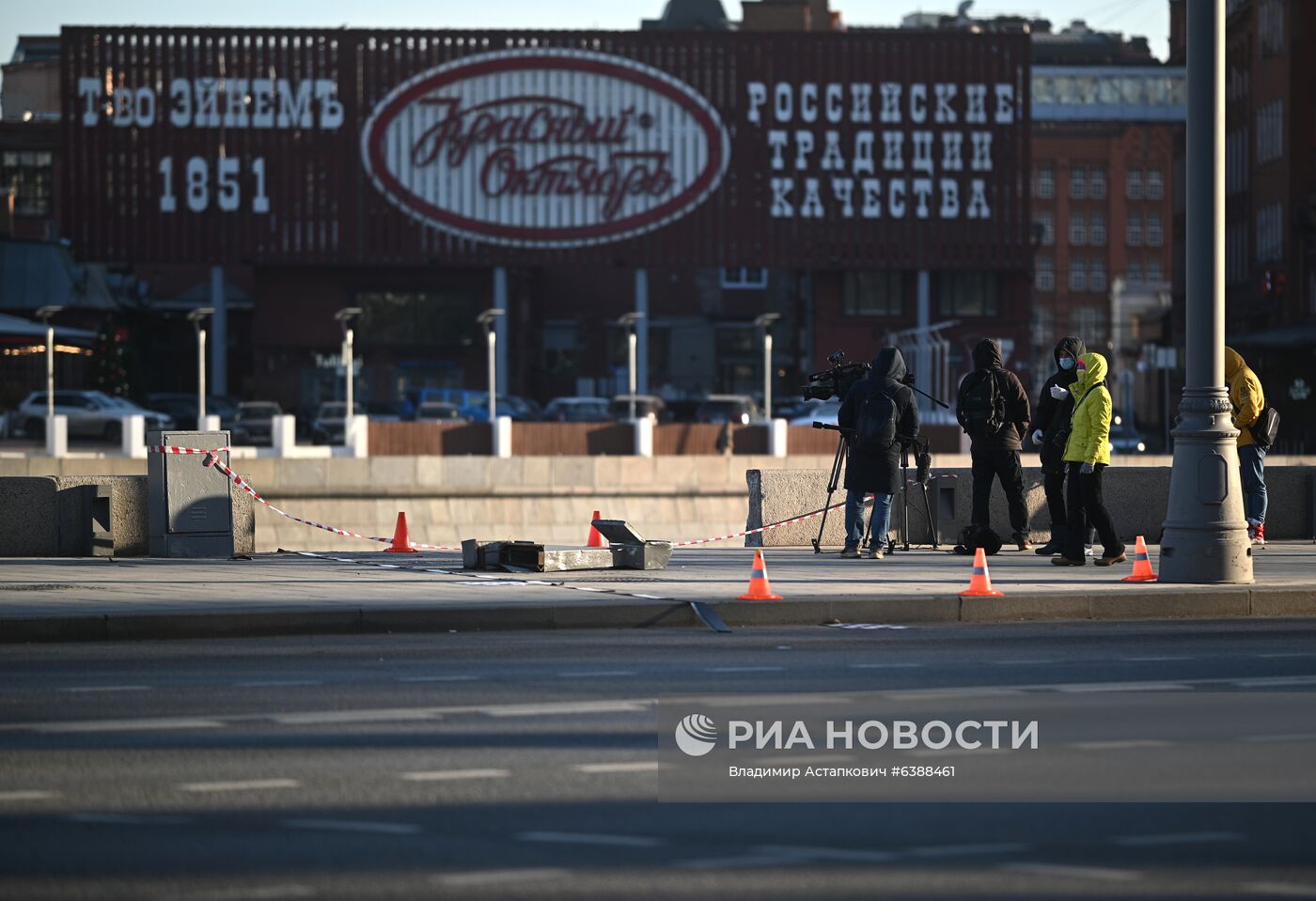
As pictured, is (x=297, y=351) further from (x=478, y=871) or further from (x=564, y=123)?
(x=478, y=871)

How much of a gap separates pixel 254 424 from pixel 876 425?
4230 cm

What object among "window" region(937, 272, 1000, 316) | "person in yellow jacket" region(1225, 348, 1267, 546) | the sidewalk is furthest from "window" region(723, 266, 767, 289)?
the sidewalk

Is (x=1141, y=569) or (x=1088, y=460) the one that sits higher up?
(x=1088, y=460)

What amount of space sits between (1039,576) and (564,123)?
2344 inches

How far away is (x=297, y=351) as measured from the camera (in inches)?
3103

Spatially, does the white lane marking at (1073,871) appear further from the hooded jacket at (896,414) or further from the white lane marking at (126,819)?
the hooded jacket at (896,414)

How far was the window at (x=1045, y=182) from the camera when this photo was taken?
143250 millimetres

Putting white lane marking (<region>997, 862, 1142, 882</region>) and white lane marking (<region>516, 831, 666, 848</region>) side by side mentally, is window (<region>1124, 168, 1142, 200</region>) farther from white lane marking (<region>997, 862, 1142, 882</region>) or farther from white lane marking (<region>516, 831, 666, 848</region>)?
white lane marking (<region>997, 862, 1142, 882</region>)

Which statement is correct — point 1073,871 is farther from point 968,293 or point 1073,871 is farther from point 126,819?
point 968,293

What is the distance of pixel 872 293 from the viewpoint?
263 feet

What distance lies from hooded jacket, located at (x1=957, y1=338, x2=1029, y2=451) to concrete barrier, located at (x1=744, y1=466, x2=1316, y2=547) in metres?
2.38

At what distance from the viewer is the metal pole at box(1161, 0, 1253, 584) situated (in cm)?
1582

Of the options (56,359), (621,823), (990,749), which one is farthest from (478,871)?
(56,359)

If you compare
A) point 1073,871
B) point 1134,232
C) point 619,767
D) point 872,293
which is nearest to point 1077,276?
point 1134,232
